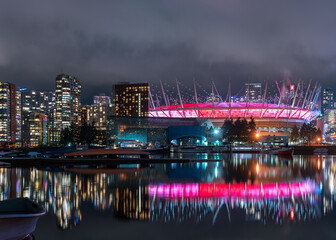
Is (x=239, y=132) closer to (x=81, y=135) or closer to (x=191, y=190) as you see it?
(x=81, y=135)

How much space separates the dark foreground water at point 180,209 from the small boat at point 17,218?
Answer: 115 centimetres

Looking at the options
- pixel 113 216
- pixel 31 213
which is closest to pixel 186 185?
pixel 113 216

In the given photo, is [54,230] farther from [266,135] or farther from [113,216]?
[266,135]

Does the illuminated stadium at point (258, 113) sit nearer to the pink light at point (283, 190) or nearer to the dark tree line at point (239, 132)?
the dark tree line at point (239, 132)

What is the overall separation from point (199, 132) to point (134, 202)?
346 ft

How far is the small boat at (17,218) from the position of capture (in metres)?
10.0

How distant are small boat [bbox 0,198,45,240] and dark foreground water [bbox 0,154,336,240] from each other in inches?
45.4

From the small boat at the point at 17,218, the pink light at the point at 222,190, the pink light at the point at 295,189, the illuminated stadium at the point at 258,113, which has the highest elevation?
the illuminated stadium at the point at 258,113

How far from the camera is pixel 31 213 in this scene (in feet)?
35.8

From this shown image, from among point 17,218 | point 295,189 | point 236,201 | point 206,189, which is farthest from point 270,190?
point 17,218

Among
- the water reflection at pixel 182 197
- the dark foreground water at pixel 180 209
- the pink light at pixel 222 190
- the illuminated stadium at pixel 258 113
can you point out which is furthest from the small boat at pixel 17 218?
the illuminated stadium at pixel 258 113

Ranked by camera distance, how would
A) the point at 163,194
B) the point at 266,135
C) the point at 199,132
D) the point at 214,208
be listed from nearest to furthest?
the point at 214,208 → the point at 163,194 → the point at 199,132 → the point at 266,135

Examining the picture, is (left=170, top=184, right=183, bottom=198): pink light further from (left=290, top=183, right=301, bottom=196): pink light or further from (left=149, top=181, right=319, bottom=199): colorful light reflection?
(left=290, top=183, right=301, bottom=196): pink light

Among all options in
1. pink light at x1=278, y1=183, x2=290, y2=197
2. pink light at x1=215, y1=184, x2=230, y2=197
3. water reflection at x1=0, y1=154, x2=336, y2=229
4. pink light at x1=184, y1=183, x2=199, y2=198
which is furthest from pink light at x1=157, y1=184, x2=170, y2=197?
pink light at x1=278, y1=183, x2=290, y2=197
